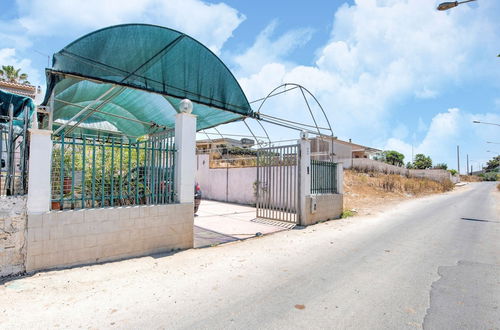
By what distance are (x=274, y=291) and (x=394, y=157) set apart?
→ 58.3m

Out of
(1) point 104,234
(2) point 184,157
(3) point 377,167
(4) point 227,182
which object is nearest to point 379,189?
(3) point 377,167

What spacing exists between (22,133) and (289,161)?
22.3 ft

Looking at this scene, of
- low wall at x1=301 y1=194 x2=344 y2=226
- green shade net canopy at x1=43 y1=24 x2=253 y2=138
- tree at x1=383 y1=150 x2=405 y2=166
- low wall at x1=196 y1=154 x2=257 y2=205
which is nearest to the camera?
green shade net canopy at x1=43 y1=24 x2=253 y2=138

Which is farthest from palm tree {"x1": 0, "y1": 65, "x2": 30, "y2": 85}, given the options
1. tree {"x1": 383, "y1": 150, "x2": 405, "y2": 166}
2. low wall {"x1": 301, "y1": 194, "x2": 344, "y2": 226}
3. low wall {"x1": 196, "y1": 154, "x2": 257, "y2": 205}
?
tree {"x1": 383, "y1": 150, "x2": 405, "y2": 166}

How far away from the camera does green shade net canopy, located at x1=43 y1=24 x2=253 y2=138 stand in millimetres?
5898

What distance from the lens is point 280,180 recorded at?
30.5 ft

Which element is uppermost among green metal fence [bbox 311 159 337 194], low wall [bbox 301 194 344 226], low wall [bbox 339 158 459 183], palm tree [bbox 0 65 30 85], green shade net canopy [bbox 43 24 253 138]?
palm tree [bbox 0 65 30 85]

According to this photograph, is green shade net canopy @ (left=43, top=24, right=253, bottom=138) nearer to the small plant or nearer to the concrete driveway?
the concrete driveway

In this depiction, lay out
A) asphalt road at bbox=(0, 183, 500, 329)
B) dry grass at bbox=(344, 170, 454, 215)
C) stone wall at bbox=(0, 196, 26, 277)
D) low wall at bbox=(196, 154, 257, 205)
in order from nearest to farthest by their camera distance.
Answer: asphalt road at bbox=(0, 183, 500, 329) → stone wall at bbox=(0, 196, 26, 277) → low wall at bbox=(196, 154, 257, 205) → dry grass at bbox=(344, 170, 454, 215)

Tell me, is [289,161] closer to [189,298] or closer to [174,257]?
[174,257]

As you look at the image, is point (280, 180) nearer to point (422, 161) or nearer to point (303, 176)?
point (303, 176)

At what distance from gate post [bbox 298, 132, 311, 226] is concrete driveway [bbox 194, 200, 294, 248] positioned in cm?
54

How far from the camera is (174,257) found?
505cm

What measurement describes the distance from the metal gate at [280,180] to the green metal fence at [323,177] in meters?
0.61
